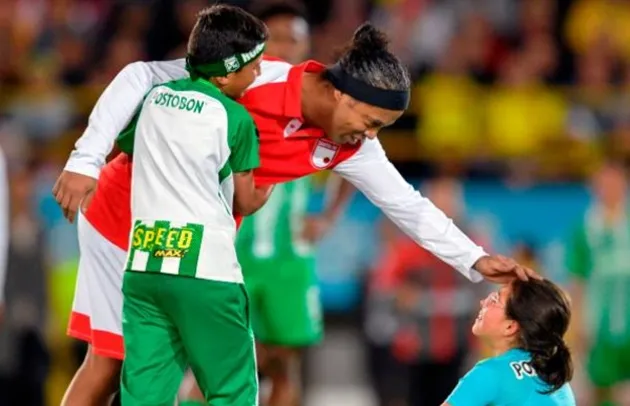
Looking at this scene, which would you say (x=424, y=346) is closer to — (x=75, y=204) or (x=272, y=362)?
(x=272, y=362)

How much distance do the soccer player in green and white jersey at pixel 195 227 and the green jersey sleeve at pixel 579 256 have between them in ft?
20.1

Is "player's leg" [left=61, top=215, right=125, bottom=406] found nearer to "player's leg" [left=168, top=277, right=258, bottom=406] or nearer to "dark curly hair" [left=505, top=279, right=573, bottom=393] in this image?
"player's leg" [left=168, top=277, right=258, bottom=406]

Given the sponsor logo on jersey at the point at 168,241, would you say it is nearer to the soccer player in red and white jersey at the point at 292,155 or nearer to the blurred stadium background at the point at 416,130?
the soccer player in red and white jersey at the point at 292,155

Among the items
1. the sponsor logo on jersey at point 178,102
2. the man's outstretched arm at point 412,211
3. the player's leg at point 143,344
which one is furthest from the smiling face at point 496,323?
the sponsor logo on jersey at point 178,102

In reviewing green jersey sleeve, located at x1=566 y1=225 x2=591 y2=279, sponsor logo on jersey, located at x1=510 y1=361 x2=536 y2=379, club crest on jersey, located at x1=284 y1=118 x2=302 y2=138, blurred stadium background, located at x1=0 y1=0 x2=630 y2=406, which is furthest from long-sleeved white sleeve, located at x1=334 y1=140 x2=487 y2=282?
green jersey sleeve, located at x1=566 y1=225 x2=591 y2=279

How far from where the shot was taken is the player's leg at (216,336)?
592 cm

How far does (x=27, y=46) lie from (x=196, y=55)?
8350 millimetres

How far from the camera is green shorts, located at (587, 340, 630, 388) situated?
11.7 metres

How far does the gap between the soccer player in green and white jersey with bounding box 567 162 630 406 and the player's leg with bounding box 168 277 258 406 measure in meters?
6.10

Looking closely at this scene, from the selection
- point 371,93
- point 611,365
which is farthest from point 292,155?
point 611,365

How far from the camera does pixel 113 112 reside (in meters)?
6.09

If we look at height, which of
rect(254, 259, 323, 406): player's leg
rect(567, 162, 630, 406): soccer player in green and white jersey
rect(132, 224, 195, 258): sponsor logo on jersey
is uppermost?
rect(132, 224, 195, 258): sponsor logo on jersey

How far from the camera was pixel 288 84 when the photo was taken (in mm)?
6461

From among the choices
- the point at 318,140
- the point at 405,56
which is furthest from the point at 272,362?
the point at 405,56
